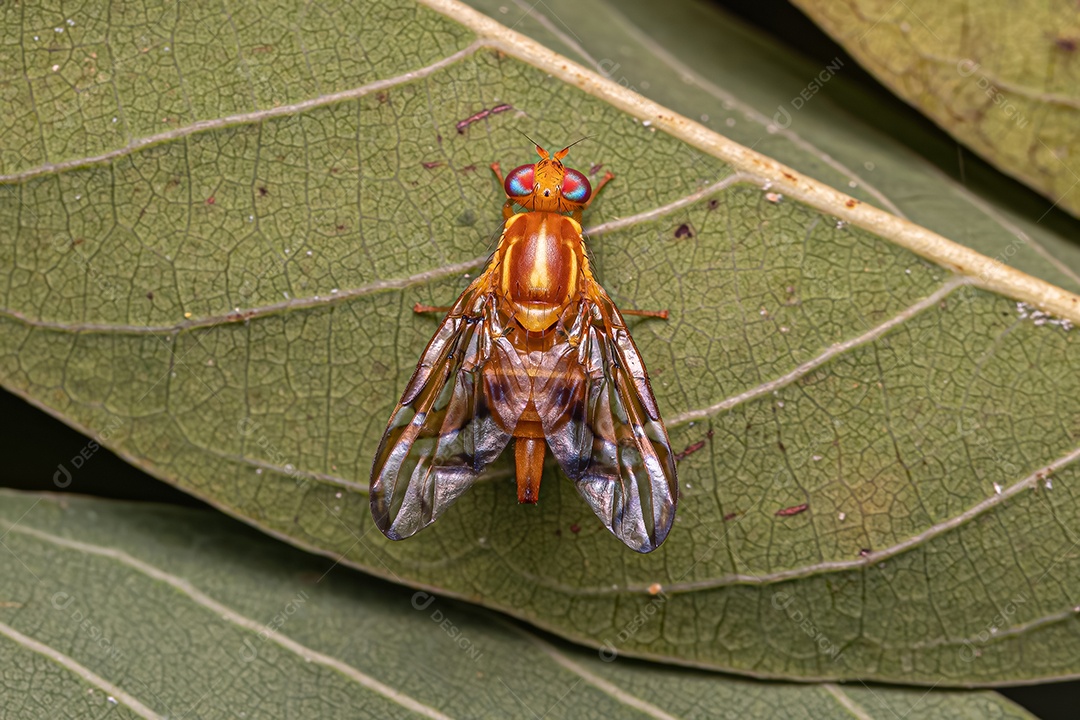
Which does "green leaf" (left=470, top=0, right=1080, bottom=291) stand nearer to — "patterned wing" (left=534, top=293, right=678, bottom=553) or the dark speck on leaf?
"patterned wing" (left=534, top=293, right=678, bottom=553)

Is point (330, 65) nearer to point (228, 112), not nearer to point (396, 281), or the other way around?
point (228, 112)

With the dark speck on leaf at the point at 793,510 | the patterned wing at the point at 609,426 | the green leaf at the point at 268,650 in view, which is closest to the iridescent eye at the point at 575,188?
the patterned wing at the point at 609,426

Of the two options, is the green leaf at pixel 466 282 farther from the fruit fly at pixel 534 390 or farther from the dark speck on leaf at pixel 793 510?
the fruit fly at pixel 534 390

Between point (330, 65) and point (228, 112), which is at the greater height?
point (330, 65)

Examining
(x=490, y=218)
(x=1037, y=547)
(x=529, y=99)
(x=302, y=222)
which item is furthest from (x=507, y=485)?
(x=1037, y=547)

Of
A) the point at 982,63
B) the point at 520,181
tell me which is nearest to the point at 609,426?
the point at 520,181

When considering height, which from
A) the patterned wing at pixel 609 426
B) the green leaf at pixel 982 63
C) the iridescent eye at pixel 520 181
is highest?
the green leaf at pixel 982 63

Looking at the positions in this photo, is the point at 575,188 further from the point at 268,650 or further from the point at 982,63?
the point at 268,650
